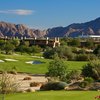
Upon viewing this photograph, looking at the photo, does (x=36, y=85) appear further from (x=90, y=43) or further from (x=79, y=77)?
(x=90, y=43)

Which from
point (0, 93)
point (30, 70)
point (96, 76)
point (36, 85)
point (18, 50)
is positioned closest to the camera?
point (0, 93)

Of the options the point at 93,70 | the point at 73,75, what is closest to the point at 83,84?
the point at 93,70

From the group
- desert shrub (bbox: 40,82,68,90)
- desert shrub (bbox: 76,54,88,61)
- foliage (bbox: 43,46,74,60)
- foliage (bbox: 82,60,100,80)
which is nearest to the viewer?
desert shrub (bbox: 40,82,68,90)

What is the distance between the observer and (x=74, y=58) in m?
86.8

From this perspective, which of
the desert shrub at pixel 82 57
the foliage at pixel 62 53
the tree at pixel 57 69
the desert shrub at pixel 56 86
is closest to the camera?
the desert shrub at pixel 56 86

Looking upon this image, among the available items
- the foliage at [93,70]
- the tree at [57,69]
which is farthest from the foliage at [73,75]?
the foliage at [93,70]

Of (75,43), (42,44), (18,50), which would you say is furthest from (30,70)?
→ (42,44)

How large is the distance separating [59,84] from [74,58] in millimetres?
55039

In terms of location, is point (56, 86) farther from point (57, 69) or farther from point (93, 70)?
point (93, 70)

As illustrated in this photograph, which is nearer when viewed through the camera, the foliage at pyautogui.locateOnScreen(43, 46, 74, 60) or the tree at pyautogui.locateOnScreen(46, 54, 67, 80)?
the tree at pyautogui.locateOnScreen(46, 54, 67, 80)

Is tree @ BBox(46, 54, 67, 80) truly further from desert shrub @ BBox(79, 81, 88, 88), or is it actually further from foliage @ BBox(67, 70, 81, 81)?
desert shrub @ BBox(79, 81, 88, 88)

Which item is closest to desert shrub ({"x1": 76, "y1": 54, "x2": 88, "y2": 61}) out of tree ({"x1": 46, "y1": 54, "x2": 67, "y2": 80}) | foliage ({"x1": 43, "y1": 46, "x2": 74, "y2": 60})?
foliage ({"x1": 43, "y1": 46, "x2": 74, "y2": 60})

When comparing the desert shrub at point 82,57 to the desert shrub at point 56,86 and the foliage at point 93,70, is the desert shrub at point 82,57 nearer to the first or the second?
the foliage at point 93,70

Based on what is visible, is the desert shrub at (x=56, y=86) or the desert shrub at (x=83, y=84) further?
the desert shrub at (x=83, y=84)
